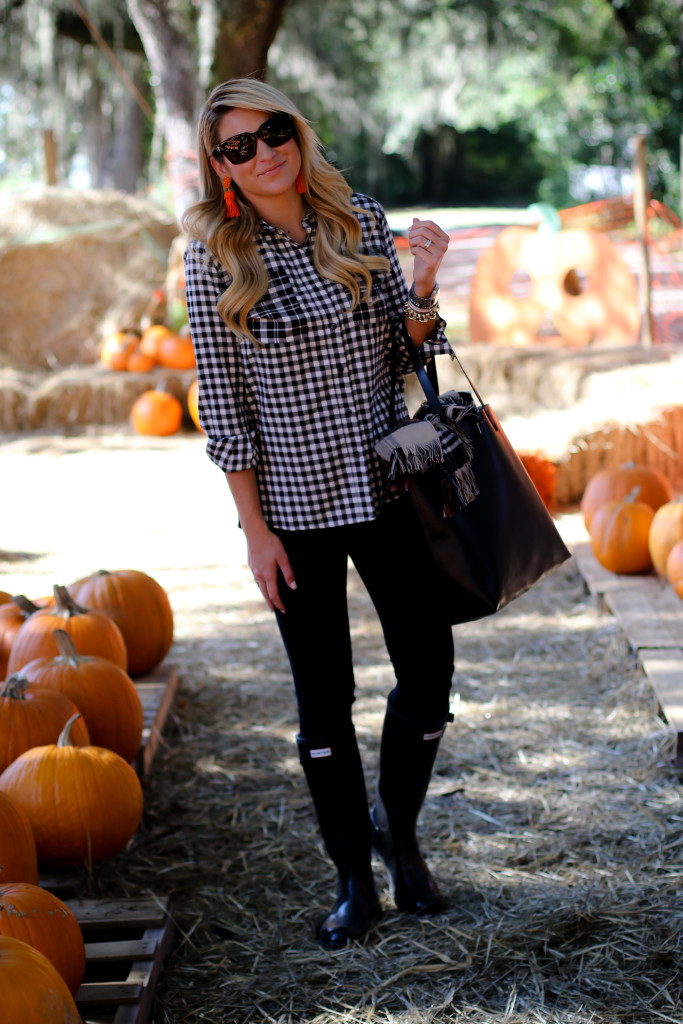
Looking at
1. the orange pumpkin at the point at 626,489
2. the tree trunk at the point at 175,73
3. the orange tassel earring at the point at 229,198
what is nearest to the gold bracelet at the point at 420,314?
the orange tassel earring at the point at 229,198

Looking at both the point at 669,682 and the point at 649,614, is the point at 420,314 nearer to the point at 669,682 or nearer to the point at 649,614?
the point at 669,682

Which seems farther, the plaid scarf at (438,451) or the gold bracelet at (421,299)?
the gold bracelet at (421,299)

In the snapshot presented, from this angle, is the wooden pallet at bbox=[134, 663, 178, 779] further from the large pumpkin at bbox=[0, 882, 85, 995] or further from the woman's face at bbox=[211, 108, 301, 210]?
the woman's face at bbox=[211, 108, 301, 210]

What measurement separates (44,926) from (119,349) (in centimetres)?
804

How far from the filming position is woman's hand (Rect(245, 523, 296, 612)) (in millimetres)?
2006

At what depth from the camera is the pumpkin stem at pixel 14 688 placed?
2.50 meters

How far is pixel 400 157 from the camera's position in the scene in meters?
33.5

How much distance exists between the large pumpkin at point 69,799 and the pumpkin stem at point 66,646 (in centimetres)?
37

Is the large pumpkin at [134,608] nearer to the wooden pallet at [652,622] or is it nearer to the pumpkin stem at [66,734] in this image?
the pumpkin stem at [66,734]

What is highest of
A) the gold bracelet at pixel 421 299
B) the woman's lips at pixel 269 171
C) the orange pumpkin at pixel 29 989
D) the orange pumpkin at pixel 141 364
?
the woman's lips at pixel 269 171

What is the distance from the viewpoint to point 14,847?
1.95 m

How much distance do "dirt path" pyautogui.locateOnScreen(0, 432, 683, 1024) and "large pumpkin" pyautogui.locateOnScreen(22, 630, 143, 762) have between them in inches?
11.0

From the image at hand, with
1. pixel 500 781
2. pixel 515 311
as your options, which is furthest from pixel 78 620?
pixel 515 311

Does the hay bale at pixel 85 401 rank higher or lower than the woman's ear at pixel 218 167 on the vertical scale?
lower
